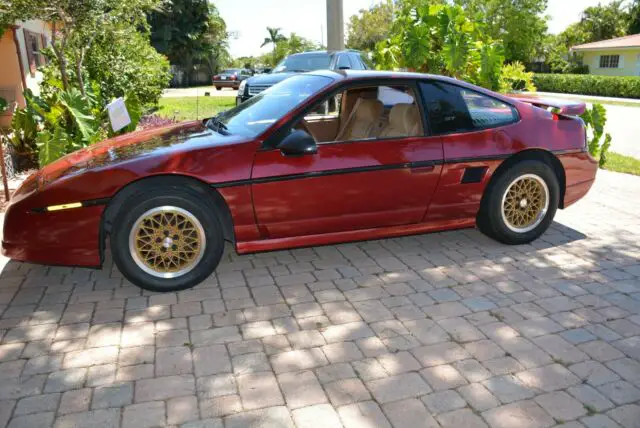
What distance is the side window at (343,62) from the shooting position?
1262cm

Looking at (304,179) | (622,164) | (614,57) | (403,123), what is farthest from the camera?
(614,57)

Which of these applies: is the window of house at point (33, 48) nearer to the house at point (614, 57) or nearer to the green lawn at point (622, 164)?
the green lawn at point (622, 164)

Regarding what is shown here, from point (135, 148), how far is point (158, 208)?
69cm

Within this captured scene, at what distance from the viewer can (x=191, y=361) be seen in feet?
10.6

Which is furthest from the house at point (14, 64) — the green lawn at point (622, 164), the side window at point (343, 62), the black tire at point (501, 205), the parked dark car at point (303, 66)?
the green lawn at point (622, 164)

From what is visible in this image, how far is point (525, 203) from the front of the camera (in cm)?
511

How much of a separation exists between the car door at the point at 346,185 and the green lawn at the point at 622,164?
5.71 metres

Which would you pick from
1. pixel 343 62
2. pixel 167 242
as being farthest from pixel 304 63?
pixel 167 242

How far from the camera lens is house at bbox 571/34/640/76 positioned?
4023 cm

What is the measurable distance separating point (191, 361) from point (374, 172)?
2094 mm

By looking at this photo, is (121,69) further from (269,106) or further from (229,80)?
(229,80)

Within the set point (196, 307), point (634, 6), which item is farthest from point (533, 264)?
point (634, 6)

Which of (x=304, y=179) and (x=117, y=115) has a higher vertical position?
(x=117, y=115)

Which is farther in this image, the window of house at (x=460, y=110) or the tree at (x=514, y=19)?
the tree at (x=514, y=19)
